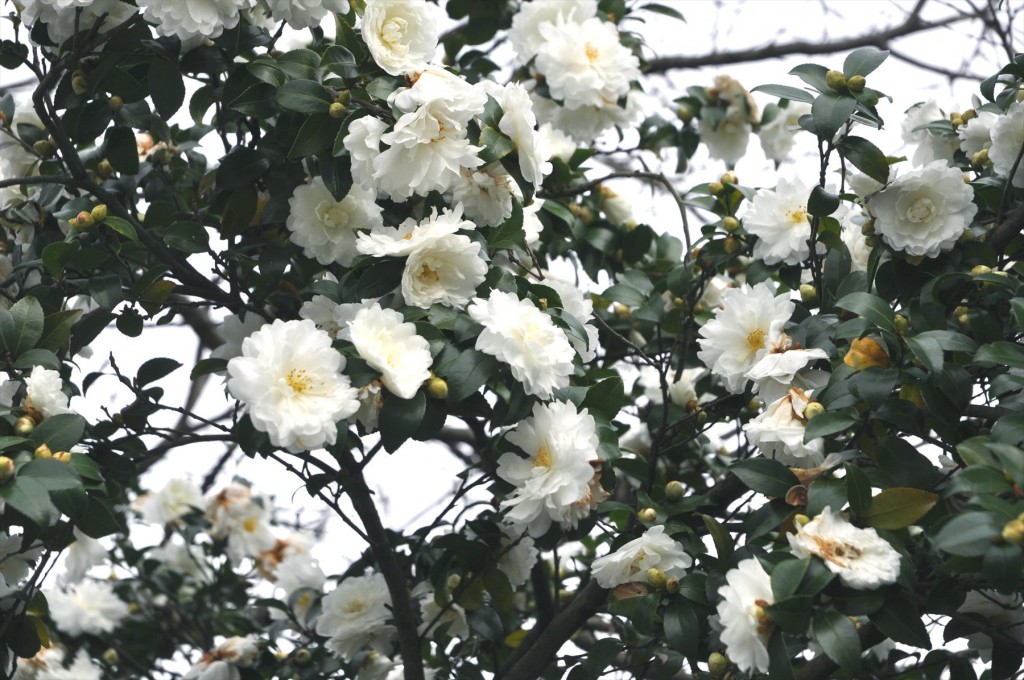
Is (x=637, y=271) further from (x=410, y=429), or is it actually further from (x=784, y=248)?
(x=410, y=429)

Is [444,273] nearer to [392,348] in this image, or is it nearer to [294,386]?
[392,348]

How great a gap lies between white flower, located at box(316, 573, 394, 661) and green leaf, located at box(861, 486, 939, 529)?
0.97 metres

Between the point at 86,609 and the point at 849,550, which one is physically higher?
the point at 86,609

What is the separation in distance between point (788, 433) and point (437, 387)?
47cm

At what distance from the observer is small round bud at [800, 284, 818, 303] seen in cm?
186

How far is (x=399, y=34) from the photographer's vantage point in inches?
64.8

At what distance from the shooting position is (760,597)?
132 centimetres

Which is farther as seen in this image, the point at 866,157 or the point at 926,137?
the point at 926,137

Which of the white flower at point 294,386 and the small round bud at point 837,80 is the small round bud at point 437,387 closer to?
the white flower at point 294,386

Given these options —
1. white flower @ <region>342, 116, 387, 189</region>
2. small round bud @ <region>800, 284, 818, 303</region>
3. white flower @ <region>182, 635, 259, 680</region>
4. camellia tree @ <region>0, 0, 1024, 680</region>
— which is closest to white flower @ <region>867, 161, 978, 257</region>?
camellia tree @ <region>0, 0, 1024, 680</region>

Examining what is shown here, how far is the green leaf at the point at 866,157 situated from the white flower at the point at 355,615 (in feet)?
3.66

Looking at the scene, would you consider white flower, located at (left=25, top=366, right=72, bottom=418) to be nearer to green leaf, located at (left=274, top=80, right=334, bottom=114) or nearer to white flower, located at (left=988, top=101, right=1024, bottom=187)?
green leaf, located at (left=274, top=80, right=334, bottom=114)

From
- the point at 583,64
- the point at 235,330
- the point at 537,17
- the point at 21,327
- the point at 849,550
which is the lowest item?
the point at 849,550

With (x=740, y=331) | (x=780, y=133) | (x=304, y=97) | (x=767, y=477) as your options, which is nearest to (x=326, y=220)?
(x=304, y=97)
